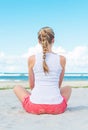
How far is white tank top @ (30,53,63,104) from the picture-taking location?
5.47 m

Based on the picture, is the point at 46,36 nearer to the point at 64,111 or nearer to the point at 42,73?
the point at 42,73

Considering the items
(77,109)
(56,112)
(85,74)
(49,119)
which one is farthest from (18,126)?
(85,74)

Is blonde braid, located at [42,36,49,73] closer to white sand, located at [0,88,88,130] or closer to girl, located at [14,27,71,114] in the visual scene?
girl, located at [14,27,71,114]

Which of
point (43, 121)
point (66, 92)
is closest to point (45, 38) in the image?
point (66, 92)

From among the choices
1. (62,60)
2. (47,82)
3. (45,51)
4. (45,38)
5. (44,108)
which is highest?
(45,38)

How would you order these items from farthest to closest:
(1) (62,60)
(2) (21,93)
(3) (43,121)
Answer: (2) (21,93), (1) (62,60), (3) (43,121)

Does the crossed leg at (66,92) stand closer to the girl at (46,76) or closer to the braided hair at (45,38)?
the girl at (46,76)

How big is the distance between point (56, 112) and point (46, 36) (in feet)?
3.76

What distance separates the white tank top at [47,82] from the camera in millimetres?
5469

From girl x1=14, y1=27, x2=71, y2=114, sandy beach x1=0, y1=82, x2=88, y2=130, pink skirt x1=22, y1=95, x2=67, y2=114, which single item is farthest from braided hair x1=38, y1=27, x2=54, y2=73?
sandy beach x1=0, y1=82, x2=88, y2=130

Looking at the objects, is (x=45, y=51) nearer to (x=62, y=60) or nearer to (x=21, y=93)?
(x=62, y=60)

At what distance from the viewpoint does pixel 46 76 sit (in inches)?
216

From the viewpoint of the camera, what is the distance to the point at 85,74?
43.6 meters

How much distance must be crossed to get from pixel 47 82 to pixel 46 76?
0.09m
